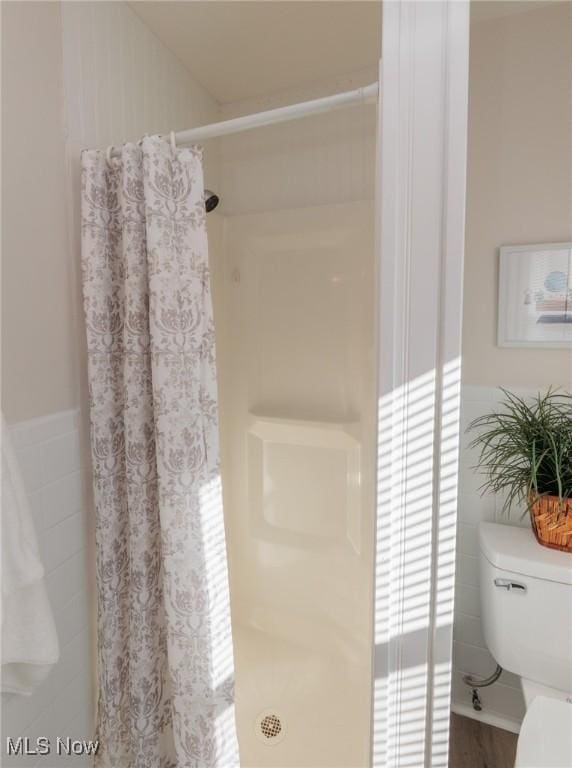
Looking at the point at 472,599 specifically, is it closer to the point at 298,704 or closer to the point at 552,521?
the point at 552,521

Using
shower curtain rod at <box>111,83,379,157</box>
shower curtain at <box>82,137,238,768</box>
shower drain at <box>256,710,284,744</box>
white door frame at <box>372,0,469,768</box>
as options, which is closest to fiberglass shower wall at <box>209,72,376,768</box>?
shower drain at <box>256,710,284,744</box>

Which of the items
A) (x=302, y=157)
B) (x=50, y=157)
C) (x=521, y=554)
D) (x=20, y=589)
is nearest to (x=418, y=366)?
(x=521, y=554)

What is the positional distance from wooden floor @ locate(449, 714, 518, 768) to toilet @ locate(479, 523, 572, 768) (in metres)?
0.04

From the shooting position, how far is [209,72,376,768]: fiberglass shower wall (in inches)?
63.2

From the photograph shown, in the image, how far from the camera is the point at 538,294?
603mm

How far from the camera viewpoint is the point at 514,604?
27.7 inches

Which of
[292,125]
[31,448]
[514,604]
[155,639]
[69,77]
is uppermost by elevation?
[292,125]

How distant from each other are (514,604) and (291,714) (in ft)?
4.12

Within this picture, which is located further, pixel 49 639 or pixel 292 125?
pixel 292 125

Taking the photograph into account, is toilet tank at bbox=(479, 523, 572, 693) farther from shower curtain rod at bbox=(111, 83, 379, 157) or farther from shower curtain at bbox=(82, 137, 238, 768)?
shower curtain rod at bbox=(111, 83, 379, 157)

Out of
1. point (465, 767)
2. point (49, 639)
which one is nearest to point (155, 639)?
point (49, 639)

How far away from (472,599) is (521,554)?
13cm

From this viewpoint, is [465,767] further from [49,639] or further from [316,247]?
[316,247]

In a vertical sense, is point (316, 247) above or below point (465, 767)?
above
